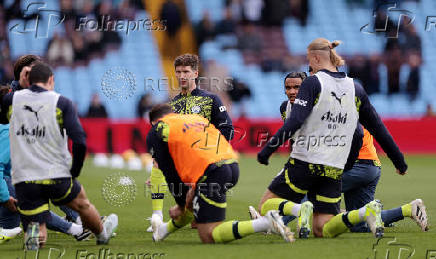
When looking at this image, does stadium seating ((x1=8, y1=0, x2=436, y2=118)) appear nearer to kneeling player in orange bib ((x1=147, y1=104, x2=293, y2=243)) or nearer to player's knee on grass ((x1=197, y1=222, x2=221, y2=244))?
kneeling player in orange bib ((x1=147, y1=104, x2=293, y2=243))

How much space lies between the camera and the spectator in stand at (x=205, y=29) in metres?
25.8

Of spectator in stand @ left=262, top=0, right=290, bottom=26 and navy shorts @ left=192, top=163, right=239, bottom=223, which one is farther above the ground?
spectator in stand @ left=262, top=0, right=290, bottom=26

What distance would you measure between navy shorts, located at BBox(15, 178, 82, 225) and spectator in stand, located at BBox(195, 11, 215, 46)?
18972 mm

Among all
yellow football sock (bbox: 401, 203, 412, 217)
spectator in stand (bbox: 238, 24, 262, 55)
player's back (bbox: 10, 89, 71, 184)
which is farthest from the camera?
spectator in stand (bbox: 238, 24, 262, 55)

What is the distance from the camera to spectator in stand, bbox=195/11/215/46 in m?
25.8

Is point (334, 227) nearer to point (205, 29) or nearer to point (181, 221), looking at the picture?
point (181, 221)

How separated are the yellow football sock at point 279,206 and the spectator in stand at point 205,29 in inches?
719

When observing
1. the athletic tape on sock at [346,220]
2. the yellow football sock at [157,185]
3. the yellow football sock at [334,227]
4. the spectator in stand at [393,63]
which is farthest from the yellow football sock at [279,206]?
the spectator in stand at [393,63]

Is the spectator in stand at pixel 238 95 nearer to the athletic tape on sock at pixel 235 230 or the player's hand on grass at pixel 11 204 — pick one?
the player's hand on grass at pixel 11 204

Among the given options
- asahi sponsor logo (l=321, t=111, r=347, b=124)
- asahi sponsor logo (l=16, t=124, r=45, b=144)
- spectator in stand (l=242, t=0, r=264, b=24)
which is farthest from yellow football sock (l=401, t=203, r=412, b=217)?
spectator in stand (l=242, t=0, r=264, b=24)

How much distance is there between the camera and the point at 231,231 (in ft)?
23.2

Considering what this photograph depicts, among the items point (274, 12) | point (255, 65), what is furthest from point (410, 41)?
point (255, 65)

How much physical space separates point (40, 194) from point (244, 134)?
47.7 ft

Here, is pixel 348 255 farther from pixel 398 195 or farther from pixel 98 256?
pixel 398 195
